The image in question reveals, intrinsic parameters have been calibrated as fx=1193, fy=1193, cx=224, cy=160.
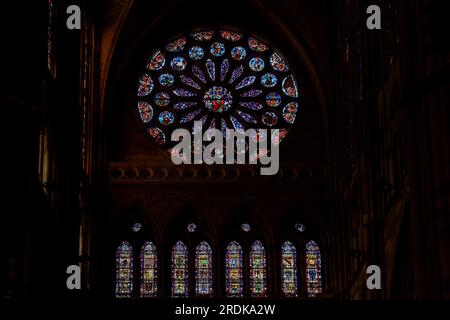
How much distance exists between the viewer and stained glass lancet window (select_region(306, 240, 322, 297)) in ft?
118

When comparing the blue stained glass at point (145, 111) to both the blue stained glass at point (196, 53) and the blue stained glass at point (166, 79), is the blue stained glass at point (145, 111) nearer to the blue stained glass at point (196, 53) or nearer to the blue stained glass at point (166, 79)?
the blue stained glass at point (166, 79)

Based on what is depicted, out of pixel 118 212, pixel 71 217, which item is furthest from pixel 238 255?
pixel 71 217

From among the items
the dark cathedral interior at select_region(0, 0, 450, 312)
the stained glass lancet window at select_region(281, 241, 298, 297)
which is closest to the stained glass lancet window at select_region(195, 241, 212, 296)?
the dark cathedral interior at select_region(0, 0, 450, 312)

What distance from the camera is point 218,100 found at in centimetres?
3822

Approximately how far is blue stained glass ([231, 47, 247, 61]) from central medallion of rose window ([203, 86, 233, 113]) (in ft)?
4.03

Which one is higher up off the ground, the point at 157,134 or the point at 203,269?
the point at 157,134

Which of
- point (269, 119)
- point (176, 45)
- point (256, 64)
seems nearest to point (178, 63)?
point (176, 45)

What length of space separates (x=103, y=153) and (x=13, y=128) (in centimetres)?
1440

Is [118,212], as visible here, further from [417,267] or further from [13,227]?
[417,267]

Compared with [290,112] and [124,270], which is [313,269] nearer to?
[290,112]

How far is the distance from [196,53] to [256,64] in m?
1.99

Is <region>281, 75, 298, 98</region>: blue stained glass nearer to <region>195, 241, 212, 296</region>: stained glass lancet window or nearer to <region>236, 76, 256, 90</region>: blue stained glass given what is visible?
<region>236, 76, 256, 90</region>: blue stained glass

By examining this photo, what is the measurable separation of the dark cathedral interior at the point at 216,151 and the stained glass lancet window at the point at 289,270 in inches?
1.7

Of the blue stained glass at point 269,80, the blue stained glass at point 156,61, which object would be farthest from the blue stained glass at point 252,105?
the blue stained glass at point 156,61
